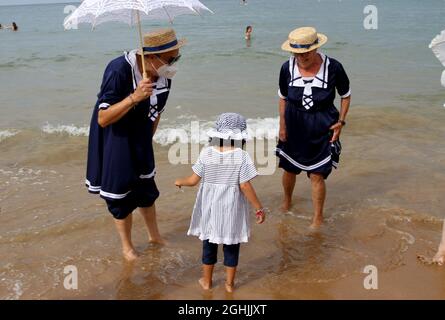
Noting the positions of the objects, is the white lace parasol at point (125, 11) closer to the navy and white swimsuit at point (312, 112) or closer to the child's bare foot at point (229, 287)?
the navy and white swimsuit at point (312, 112)

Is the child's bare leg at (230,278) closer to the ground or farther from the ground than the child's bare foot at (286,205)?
farther from the ground

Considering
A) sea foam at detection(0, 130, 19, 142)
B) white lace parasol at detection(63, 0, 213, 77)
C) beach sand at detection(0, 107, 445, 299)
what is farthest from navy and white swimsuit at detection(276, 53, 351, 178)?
sea foam at detection(0, 130, 19, 142)

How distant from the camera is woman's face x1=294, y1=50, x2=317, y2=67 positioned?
13.6 ft

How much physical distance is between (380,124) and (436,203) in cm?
352

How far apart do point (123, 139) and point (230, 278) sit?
4.32 ft

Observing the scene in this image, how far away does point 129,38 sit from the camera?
86.1ft

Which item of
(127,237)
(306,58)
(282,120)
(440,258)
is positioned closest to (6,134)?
(127,237)

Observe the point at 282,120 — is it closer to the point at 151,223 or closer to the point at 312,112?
the point at 312,112

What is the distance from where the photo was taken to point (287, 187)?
5000 millimetres

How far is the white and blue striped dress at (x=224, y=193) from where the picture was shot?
3.27 meters

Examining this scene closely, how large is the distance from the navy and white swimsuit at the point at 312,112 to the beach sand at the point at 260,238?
707 millimetres

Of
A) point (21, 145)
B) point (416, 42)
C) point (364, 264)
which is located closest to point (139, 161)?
point (364, 264)

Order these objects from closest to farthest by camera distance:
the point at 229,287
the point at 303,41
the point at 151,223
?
the point at 229,287
the point at 303,41
the point at 151,223

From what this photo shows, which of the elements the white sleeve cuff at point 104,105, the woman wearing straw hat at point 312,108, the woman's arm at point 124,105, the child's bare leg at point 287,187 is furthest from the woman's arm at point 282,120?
the white sleeve cuff at point 104,105
